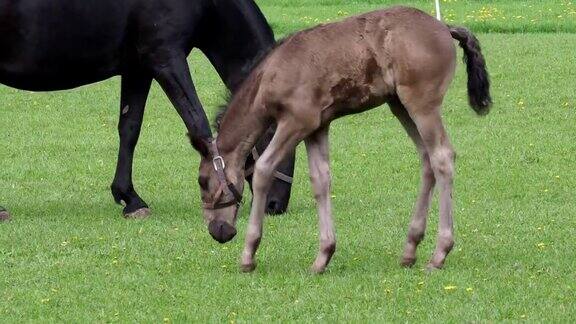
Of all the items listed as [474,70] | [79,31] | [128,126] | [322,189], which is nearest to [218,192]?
[322,189]

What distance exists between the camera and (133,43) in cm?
1152

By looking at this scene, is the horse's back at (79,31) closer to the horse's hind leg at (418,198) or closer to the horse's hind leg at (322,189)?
the horse's hind leg at (322,189)

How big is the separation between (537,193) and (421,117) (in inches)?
158

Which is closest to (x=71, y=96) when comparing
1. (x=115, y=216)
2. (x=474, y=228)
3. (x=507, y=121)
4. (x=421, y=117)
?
(x=507, y=121)

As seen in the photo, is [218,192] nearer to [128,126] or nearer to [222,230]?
[222,230]

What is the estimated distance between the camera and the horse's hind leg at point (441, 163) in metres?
8.74

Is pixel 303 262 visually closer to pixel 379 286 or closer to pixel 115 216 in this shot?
pixel 379 286

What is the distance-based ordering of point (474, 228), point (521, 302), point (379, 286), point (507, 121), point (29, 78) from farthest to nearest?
point (507, 121) → point (29, 78) → point (474, 228) → point (379, 286) → point (521, 302)

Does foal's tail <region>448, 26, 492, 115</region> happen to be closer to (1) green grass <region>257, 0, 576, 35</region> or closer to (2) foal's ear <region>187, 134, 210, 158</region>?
(2) foal's ear <region>187, 134, 210, 158</region>

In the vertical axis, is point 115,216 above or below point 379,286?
below

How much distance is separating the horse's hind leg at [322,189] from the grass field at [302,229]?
168mm

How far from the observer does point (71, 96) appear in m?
20.2

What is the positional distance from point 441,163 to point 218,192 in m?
1.47

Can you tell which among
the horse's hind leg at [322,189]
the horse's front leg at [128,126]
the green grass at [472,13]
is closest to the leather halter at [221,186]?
the horse's hind leg at [322,189]
